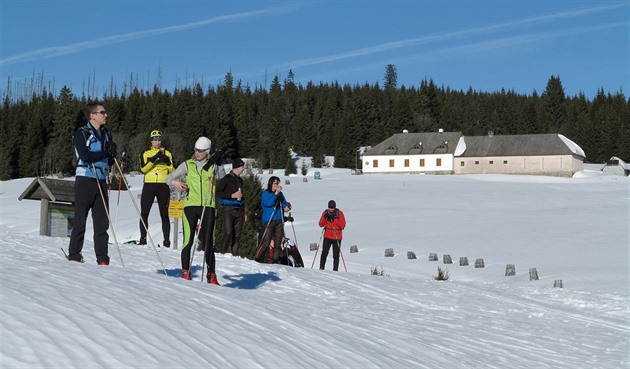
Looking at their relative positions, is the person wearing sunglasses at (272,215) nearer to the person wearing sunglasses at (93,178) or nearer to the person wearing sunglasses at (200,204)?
the person wearing sunglasses at (200,204)

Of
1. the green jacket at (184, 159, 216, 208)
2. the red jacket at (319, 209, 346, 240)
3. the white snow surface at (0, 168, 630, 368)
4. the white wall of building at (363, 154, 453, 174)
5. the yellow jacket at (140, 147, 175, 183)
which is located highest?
the white wall of building at (363, 154, 453, 174)

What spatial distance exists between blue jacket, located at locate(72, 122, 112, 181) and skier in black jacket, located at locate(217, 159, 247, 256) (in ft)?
10.1

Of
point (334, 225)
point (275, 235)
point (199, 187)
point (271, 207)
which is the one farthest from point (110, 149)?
point (334, 225)

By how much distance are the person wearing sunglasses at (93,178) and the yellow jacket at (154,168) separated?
4.11m

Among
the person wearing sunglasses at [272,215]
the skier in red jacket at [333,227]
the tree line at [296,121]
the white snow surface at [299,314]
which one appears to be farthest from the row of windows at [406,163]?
the person wearing sunglasses at [272,215]

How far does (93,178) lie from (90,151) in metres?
0.32

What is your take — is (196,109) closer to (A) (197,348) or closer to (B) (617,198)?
(B) (617,198)

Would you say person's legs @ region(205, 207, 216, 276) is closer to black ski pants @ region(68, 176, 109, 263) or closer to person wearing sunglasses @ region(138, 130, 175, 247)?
black ski pants @ region(68, 176, 109, 263)

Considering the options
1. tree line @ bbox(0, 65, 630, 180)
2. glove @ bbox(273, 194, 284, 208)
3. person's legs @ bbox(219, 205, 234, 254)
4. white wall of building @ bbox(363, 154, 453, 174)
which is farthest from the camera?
tree line @ bbox(0, 65, 630, 180)

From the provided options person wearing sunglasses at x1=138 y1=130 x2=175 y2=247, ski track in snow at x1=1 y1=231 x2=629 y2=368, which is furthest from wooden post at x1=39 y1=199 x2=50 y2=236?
person wearing sunglasses at x1=138 y1=130 x2=175 y2=247

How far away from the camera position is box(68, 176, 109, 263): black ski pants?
840 cm

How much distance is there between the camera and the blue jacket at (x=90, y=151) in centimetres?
829

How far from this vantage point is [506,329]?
912 centimetres

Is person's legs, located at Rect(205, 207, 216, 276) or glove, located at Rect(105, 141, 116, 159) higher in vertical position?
glove, located at Rect(105, 141, 116, 159)
